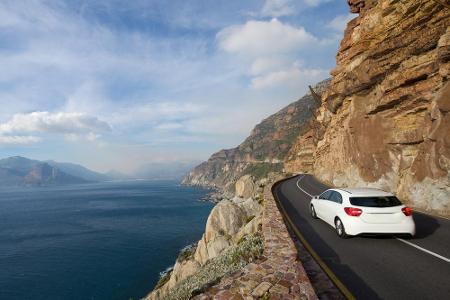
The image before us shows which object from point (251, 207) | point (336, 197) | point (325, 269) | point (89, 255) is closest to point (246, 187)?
point (251, 207)

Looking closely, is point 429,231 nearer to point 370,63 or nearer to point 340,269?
point 340,269

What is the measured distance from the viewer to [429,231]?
11711 millimetres

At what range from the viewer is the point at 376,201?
1052 cm

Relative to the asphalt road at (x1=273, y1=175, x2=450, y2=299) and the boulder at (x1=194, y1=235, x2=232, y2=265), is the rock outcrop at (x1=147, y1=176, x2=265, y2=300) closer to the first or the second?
the boulder at (x1=194, y1=235, x2=232, y2=265)

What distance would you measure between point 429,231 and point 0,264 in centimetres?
6539

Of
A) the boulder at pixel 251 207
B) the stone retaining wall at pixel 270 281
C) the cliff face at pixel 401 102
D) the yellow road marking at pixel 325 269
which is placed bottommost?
the boulder at pixel 251 207

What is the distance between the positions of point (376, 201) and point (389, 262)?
105 inches

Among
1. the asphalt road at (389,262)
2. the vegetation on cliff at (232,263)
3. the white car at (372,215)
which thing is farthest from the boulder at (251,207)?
the white car at (372,215)

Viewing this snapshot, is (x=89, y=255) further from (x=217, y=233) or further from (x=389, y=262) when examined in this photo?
(x=389, y=262)

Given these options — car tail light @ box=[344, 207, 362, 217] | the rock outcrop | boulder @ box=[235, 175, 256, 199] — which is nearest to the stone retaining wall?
car tail light @ box=[344, 207, 362, 217]

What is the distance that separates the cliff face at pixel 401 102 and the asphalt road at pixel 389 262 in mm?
5831

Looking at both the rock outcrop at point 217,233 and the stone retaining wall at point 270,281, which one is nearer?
the stone retaining wall at point 270,281

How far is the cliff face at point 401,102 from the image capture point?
56.0 feet

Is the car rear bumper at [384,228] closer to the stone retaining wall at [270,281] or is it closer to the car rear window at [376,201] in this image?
the car rear window at [376,201]
